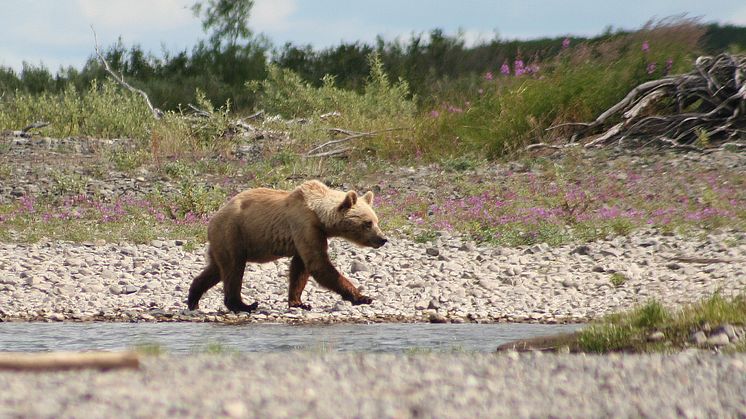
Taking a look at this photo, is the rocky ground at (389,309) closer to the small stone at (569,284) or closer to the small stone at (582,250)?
the small stone at (582,250)

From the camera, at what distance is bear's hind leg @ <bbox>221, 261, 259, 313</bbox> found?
26.8ft

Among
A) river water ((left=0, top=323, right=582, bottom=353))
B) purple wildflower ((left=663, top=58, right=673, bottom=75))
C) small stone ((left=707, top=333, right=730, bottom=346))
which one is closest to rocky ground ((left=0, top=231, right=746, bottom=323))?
river water ((left=0, top=323, right=582, bottom=353))

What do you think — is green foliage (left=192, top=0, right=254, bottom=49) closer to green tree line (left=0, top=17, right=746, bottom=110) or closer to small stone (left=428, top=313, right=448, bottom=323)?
green tree line (left=0, top=17, right=746, bottom=110)

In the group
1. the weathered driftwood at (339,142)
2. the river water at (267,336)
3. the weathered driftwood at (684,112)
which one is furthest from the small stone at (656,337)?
the weathered driftwood at (339,142)

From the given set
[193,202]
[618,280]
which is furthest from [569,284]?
[193,202]

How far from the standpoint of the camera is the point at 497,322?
8039mm

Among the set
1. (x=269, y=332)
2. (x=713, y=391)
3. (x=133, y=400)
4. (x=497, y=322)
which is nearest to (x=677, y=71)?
(x=497, y=322)

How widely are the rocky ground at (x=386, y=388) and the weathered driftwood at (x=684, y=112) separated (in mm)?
11584

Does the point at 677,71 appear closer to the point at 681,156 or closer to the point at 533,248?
the point at 681,156

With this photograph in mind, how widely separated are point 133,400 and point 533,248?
7.78m

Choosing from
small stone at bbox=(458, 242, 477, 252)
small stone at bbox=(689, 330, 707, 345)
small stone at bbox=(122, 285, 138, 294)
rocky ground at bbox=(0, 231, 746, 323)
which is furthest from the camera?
small stone at bbox=(458, 242, 477, 252)

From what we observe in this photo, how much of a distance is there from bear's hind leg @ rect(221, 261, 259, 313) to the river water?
312 millimetres

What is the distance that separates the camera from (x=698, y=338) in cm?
570

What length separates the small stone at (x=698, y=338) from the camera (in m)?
5.66
